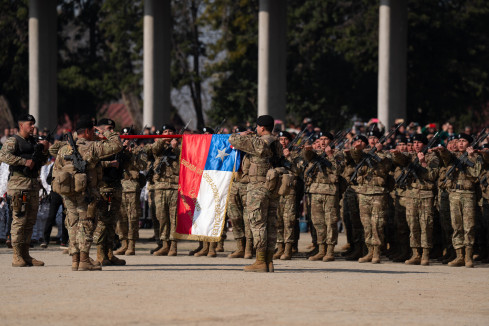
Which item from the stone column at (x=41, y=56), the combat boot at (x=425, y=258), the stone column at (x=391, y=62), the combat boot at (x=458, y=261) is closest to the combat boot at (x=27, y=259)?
the combat boot at (x=425, y=258)

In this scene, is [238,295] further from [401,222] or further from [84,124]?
[401,222]

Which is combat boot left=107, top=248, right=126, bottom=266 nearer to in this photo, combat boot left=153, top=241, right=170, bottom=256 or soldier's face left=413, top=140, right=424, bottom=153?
combat boot left=153, top=241, right=170, bottom=256

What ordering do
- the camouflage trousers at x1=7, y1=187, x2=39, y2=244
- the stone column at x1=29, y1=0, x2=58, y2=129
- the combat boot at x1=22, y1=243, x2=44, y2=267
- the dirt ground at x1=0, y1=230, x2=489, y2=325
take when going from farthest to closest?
the stone column at x1=29, y1=0, x2=58, y2=129 → the combat boot at x1=22, y1=243, x2=44, y2=267 → the camouflage trousers at x1=7, y1=187, x2=39, y2=244 → the dirt ground at x1=0, y1=230, x2=489, y2=325

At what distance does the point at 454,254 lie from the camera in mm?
16750

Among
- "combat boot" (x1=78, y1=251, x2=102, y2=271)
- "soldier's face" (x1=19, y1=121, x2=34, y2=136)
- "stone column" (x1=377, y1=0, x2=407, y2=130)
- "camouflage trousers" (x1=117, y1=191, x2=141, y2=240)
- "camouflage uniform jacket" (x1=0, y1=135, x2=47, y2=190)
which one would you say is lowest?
"combat boot" (x1=78, y1=251, x2=102, y2=271)

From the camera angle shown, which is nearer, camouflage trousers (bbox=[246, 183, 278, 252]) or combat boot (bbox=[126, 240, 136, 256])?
camouflage trousers (bbox=[246, 183, 278, 252])

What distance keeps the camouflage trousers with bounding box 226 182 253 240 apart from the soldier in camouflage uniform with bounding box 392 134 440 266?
8.60ft

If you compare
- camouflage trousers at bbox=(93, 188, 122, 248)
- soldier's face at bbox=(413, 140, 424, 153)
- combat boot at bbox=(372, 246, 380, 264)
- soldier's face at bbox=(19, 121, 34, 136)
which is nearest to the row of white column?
soldier's face at bbox=(413, 140, 424, 153)

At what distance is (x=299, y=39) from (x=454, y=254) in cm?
2992

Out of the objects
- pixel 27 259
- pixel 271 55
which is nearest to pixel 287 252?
pixel 27 259

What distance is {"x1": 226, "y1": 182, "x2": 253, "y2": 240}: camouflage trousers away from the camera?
16609 mm

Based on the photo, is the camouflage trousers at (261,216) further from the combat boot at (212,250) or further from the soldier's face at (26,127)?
the soldier's face at (26,127)

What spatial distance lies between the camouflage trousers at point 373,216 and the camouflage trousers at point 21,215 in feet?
17.9

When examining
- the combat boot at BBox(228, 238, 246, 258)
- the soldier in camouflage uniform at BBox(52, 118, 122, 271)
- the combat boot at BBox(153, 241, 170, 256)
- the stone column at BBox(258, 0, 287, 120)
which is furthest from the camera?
the stone column at BBox(258, 0, 287, 120)
